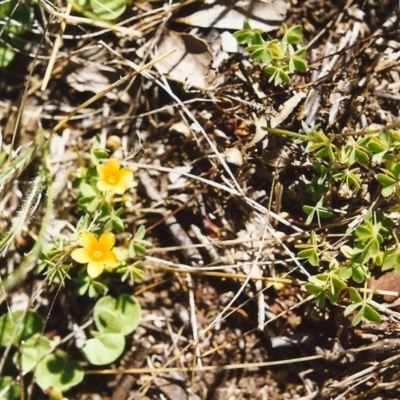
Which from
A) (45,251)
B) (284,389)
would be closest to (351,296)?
(284,389)

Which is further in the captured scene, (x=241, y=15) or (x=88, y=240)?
(x=241, y=15)

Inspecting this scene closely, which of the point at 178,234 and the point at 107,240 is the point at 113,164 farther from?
the point at 178,234

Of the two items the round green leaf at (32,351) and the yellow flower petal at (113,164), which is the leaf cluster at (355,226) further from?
the round green leaf at (32,351)

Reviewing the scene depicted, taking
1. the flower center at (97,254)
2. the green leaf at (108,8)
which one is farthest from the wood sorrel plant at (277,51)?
the flower center at (97,254)

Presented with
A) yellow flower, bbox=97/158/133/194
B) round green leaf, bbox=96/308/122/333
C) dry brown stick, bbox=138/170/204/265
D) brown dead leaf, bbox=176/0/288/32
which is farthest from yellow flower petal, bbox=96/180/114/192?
brown dead leaf, bbox=176/0/288/32

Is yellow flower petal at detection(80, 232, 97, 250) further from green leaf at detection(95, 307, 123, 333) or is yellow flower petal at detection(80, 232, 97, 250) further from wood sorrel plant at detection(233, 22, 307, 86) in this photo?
wood sorrel plant at detection(233, 22, 307, 86)

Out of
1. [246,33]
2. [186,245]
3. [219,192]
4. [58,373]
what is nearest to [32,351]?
[58,373]
